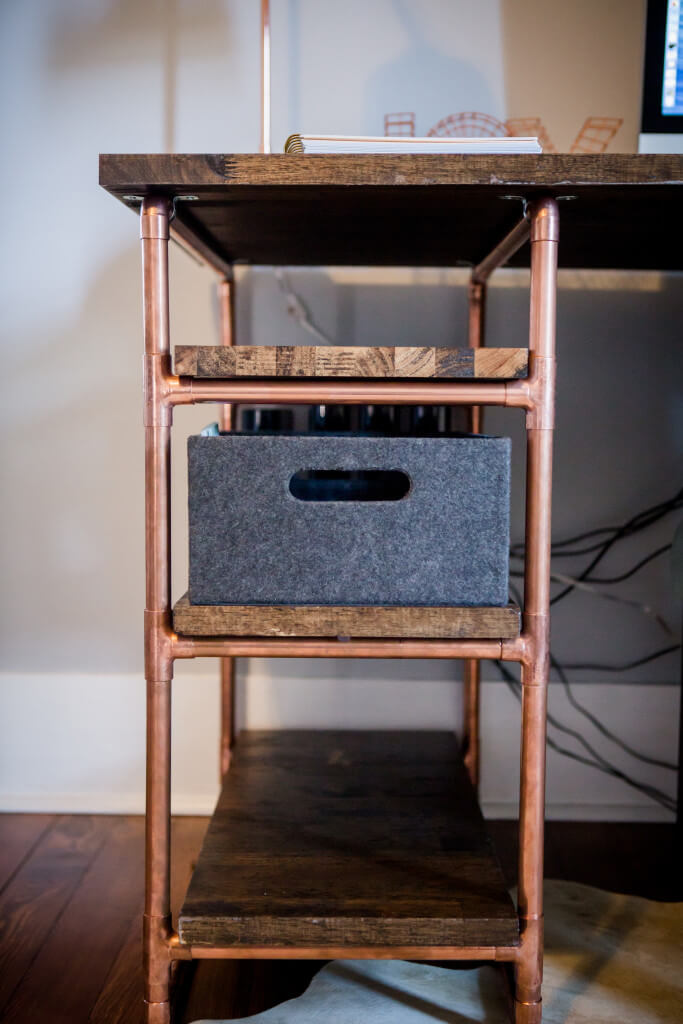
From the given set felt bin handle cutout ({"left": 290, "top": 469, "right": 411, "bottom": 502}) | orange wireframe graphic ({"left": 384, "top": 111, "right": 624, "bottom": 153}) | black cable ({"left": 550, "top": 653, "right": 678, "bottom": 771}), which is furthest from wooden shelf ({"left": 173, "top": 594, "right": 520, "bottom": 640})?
orange wireframe graphic ({"left": 384, "top": 111, "right": 624, "bottom": 153})

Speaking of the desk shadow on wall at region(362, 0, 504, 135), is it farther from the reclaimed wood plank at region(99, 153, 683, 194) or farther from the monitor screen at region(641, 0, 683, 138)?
the reclaimed wood plank at region(99, 153, 683, 194)

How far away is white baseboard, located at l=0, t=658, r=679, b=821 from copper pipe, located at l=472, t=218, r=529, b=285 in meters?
0.60

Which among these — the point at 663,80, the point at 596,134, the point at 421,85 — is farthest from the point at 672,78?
the point at 421,85

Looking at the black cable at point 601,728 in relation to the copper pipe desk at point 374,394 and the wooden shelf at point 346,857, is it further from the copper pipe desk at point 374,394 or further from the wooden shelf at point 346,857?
the copper pipe desk at point 374,394

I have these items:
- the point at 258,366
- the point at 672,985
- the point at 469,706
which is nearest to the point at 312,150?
the point at 258,366

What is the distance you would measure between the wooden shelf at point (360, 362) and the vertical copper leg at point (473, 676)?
43cm

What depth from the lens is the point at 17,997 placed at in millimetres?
911

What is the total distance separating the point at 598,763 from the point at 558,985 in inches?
19.1

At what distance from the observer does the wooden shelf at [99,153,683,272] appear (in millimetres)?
763

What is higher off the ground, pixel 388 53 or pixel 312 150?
pixel 388 53

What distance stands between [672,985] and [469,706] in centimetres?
46

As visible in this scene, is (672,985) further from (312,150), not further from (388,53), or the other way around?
(388,53)

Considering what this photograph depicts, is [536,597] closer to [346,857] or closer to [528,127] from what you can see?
[346,857]

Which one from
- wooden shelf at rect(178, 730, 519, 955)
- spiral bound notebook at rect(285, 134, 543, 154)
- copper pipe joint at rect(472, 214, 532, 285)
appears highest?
spiral bound notebook at rect(285, 134, 543, 154)
